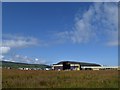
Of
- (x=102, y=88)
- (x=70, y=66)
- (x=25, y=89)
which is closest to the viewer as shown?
(x=25, y=89)

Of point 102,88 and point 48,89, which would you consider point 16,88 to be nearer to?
point 48,89

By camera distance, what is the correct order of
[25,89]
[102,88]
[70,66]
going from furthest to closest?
[70,66] < [102,88] < [25,89]

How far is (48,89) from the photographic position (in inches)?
605

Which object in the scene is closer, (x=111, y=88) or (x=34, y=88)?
(x=34, y=88)

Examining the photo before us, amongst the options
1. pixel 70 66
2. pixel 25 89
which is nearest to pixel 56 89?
pixel 25 89

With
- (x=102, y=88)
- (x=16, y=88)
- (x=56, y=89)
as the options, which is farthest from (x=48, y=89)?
(x=102, y=88)

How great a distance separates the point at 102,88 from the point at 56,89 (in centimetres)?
262

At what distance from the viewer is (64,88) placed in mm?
15945

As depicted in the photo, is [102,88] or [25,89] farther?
[102,88]

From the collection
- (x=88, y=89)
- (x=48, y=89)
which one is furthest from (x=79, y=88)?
(x=48, y=89)

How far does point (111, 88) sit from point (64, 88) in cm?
272

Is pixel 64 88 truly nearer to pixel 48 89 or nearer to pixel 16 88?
pixel 48 89

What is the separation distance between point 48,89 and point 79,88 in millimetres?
1801

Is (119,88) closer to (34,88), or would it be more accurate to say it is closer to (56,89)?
(56,89)
